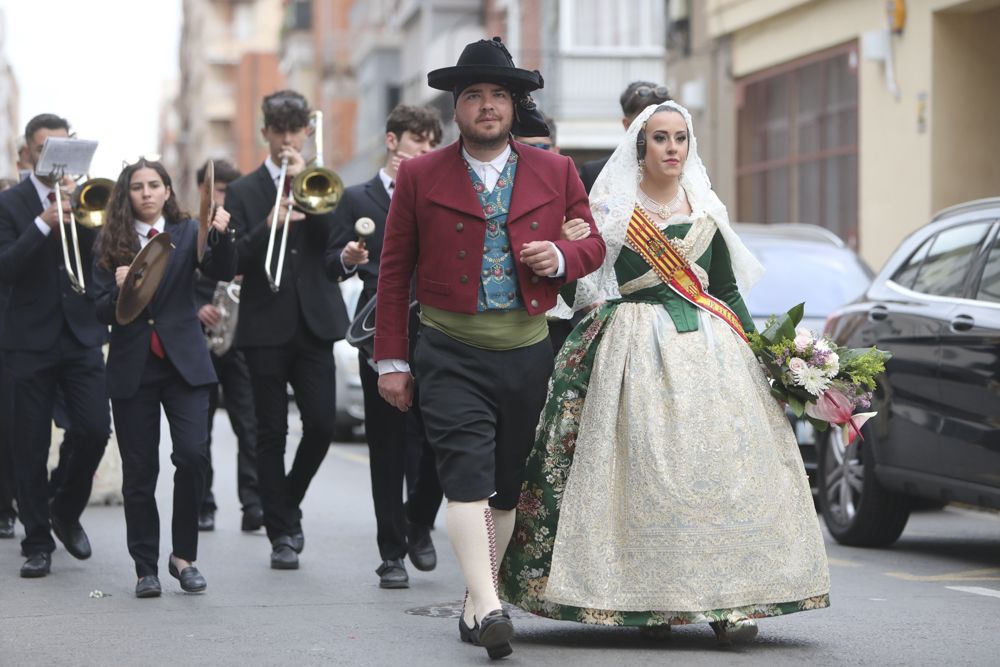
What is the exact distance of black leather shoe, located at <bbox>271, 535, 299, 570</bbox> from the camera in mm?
9188

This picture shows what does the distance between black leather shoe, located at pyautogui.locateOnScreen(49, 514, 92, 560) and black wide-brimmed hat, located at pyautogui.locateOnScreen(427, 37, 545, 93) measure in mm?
3692

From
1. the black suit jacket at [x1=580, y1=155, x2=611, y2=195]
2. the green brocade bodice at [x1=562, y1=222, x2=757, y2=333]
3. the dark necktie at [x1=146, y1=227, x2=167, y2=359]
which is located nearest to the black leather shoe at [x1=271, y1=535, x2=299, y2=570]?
the dark necktie at [x1=146, y1=227, x2=167, y2=359]

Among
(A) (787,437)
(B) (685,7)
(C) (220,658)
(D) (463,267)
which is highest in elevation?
(B) (685,7)

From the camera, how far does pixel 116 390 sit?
8.35m

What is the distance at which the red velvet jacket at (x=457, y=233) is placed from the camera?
22.0ft

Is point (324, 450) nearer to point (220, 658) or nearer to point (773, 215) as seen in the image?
point (220, 658)

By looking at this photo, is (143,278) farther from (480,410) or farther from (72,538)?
(480,410)

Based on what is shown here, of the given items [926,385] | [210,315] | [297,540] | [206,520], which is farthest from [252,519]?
[926,385]

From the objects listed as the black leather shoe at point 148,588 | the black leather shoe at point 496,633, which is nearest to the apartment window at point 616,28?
the black leather shoe at point 148,588

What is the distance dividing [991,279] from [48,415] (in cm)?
461

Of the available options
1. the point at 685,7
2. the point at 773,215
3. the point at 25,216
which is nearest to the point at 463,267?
the point at 25,216

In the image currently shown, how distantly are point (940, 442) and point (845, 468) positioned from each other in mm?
1158

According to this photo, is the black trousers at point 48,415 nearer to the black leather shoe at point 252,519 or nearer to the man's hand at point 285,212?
the man's hand at point 285,212

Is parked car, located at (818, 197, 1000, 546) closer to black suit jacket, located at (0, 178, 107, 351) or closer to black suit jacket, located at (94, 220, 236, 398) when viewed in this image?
black suit jacket, located at (94, 220, 236, 398)
